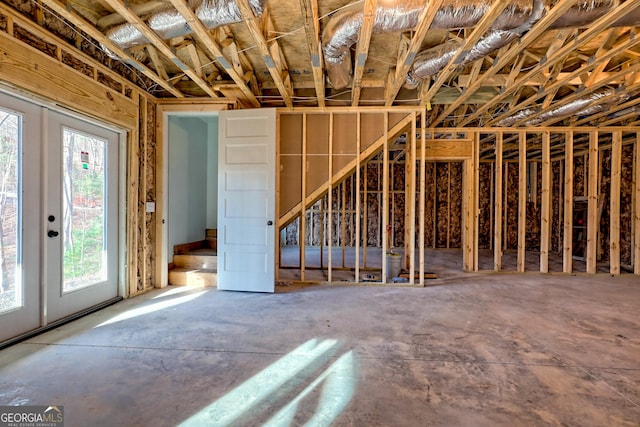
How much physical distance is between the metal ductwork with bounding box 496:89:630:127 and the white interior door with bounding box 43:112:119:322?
5876mm

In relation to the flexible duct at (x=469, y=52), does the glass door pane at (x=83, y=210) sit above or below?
below

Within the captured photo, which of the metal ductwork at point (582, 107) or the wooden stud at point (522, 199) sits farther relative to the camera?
the wooden stud at point (522, 199)

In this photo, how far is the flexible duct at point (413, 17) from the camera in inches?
90.6

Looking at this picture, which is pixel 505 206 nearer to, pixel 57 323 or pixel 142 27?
pixel 142 27

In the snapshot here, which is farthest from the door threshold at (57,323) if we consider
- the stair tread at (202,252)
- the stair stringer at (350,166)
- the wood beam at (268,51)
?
the wood beam at (268,51)

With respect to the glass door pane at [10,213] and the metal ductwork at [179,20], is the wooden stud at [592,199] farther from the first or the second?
the glass door pane at [10,213]

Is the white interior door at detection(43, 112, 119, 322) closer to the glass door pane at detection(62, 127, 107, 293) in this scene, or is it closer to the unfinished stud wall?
the glass door pane at detection(62, 127, 107, 293)

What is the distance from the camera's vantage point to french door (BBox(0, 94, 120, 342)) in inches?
101

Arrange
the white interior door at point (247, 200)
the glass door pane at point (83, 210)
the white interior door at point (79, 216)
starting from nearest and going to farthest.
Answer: the white interior door at point (79, 216) → the glass door pane at point (83, 210) → the white interior door at point (247, 200)

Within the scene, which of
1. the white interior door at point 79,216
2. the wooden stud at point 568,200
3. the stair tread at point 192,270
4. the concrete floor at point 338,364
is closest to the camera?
the concrete floor at point 338,364

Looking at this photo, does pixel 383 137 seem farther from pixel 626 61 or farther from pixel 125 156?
pixel 125 156

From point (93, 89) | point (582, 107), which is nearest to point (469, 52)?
point (582, 107)

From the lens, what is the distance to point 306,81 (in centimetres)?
444

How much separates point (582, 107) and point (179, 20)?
5063 millimetres
